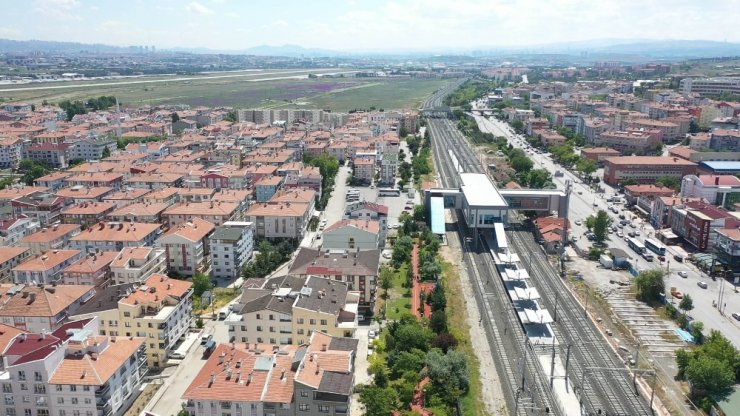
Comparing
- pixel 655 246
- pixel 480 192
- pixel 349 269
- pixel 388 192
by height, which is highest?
pixel 480 192

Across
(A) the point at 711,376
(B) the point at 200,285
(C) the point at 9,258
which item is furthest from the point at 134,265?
(A) the point at 711,376

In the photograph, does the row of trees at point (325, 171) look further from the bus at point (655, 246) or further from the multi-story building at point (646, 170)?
the multi-story building at point (646, 170)

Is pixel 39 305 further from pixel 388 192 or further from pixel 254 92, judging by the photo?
pixel 254 92

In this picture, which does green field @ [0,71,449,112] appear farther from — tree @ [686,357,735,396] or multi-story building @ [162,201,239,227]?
tree @ [686,357,735,396]

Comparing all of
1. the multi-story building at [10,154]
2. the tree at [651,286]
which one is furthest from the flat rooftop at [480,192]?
the multi-story building at [10,154]

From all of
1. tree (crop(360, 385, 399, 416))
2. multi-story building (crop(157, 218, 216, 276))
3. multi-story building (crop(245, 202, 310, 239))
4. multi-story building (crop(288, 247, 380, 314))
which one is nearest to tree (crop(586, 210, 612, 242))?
multi-story building (crop(288, 247, 380, 314))

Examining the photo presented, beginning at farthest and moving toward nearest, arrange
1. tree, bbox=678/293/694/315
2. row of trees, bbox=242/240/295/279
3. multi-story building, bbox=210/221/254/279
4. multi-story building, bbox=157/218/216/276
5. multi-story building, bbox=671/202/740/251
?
1. multi-story building, bbox=671/202/740/251
2. row of trees, bbox=242/240/295/279
3. multi-story building, bbox=157/218/216/276
4. multi-story building, bbox=210/221/254/279
5. tree, bbox=678/293/694/315

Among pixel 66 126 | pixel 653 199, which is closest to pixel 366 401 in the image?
pixel 653 199

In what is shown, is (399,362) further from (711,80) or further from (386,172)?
(711,80)
